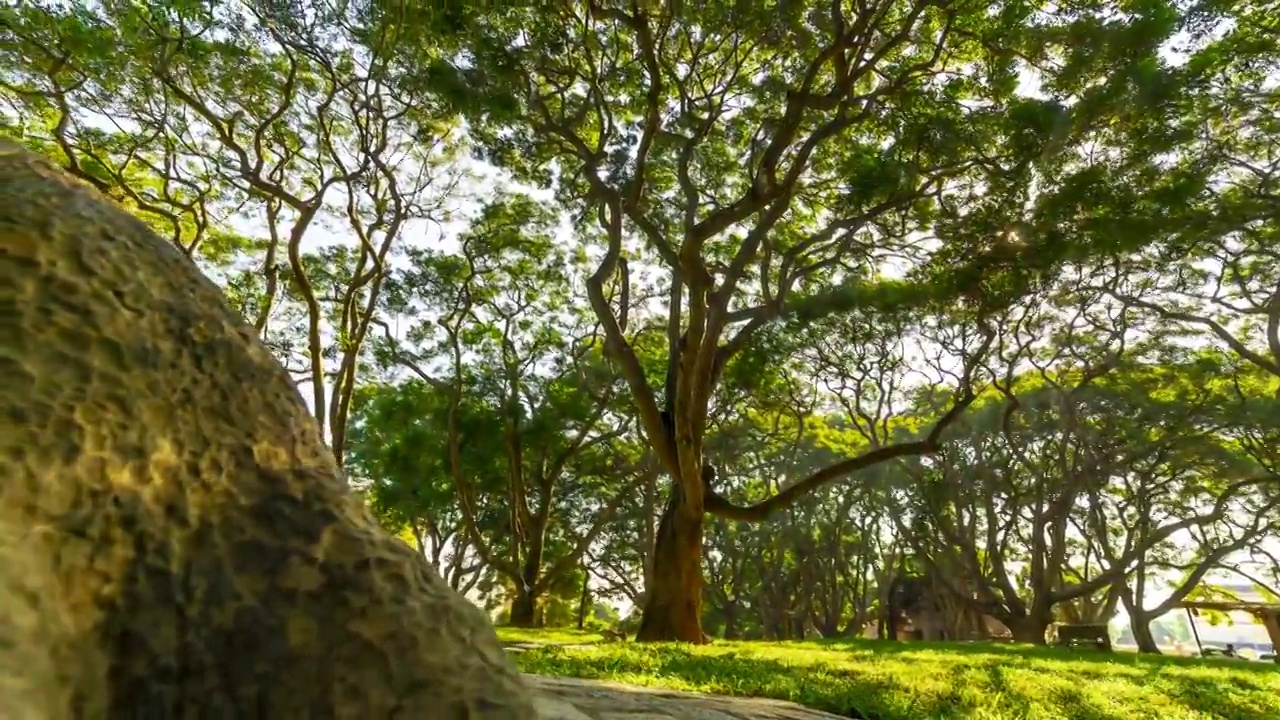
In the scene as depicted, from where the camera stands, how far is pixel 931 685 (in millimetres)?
6199

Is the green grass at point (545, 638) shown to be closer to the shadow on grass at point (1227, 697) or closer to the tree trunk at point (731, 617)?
the shadow on grass at point (1227, 697)

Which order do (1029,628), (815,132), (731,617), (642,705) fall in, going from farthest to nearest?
(731,617)
(1029,628)
(815,132)
(642,705)

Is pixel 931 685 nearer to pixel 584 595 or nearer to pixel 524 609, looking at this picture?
pixel 524 609

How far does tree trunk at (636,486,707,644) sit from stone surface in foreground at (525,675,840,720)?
5.27m

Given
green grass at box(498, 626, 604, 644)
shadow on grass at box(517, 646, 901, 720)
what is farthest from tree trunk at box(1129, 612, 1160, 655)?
shadow on grass at box(517, 646, 901, 720)

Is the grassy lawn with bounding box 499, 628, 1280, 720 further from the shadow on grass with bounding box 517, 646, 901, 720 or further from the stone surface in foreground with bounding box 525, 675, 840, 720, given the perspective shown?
the stone surface in foreground with bounding box 525, 675, 840, 720

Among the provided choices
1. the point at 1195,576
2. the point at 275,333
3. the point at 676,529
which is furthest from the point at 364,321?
the point at 1195,576

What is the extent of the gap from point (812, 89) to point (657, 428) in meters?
4.87

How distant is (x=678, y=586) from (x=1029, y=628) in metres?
12.1

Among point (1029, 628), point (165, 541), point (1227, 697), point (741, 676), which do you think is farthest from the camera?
point (1029, 628)

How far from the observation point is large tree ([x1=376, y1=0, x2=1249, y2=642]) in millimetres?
9203

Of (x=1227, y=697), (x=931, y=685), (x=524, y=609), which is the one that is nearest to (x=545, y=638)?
(x=524, y=609)

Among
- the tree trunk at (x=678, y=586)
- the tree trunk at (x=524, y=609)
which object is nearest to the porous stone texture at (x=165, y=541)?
the tree trunk at (x=678, y=586)

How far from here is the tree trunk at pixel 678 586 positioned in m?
10.2
